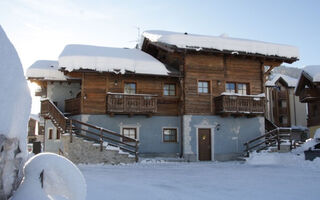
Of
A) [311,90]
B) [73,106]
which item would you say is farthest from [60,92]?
[311,90]

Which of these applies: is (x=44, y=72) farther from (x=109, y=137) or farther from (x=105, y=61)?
(x=109, y=137)

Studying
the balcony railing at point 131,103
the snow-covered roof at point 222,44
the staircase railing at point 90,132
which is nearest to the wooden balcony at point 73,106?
the staircase railing at point 90,132

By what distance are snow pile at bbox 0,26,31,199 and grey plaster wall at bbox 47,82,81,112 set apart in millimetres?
17574

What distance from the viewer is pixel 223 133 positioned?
19.9 metres

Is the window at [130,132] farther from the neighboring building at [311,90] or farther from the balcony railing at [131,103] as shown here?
the neighboring building at [311,90]

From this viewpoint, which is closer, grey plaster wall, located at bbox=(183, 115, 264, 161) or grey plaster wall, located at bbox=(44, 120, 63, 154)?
grey plaster wall, located at bbox=(183, 115, 264, 161)

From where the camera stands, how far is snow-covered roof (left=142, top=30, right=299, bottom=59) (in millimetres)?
18734

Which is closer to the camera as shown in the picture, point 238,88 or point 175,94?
point 175,94

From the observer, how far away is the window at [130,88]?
19.1 m

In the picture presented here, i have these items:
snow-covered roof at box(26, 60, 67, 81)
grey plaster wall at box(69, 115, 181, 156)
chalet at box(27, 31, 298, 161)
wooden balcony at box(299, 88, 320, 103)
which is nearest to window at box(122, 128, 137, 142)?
chalet at box(27, 31, 298, 161)

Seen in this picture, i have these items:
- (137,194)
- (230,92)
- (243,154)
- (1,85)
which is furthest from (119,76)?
(1,85)

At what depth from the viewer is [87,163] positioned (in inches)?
641

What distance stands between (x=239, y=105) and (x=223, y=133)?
78.5 inches

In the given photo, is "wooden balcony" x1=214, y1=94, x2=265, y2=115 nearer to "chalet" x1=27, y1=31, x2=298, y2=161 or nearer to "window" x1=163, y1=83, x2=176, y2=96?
"chalet" x1=27, y1=31, x2=298, y2=161
